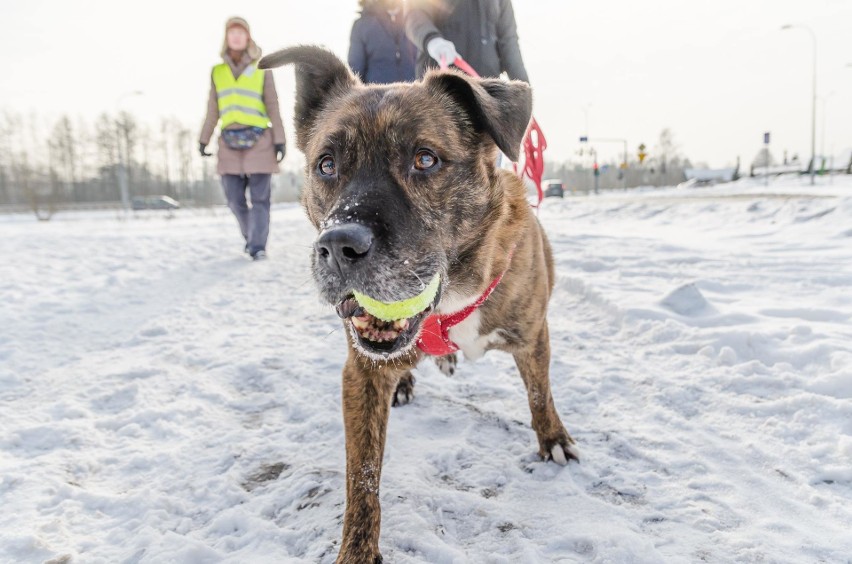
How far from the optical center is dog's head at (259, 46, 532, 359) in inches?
64.4

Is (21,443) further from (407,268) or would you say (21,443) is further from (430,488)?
(407,268)

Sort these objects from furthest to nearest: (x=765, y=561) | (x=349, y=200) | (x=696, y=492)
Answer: (x=696, y=492)
(x=349, y=200)
(x=765, y=561)

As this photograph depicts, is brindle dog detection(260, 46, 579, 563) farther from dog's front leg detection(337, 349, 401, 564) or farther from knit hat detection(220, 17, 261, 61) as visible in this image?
knit hat detection(220, 17, 261, 61)

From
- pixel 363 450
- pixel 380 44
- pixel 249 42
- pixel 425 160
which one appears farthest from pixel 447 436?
pixel 249 42

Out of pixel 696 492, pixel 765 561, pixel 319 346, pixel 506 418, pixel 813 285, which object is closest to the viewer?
pixel 765 561

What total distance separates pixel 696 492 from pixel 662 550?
0.44 m

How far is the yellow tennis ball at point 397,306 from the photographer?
171cm

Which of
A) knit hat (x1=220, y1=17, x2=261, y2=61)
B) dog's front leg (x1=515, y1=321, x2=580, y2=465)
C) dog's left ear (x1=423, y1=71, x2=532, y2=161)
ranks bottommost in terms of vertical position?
dog's front leg (x1=515, y1=321, x2=580, y2=465)

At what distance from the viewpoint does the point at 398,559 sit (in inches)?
67.3

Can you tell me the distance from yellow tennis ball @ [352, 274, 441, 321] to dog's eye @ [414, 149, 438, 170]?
0.51m

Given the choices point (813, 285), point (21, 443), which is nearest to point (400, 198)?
point (21, 443)

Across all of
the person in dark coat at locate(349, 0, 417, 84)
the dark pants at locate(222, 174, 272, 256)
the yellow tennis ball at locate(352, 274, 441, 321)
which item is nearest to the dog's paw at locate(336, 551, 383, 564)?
the yellow tennis ball at locate(352, 274, 441, 321)

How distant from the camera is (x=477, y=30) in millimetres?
4531

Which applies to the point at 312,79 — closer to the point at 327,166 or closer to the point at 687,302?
the point at 327,166
